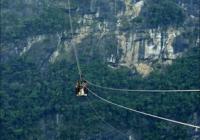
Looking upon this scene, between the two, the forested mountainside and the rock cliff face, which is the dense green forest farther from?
the rock cliff face

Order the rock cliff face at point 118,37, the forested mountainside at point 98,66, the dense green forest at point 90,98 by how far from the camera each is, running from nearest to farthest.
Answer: the dense green forest at point 90,98 → the forested mountainside at point 98,66 → the rock cliff face at point 118,37

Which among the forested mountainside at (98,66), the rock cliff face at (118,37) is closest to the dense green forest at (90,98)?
the forested mountainside at (98,66)

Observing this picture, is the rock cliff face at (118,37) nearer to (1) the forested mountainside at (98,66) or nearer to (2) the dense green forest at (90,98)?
(1) the forested mountainside at (98,66)

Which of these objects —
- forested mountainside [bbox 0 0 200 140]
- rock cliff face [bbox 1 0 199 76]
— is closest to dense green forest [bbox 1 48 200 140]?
forested mountainside [bbox 0 0 200 140]

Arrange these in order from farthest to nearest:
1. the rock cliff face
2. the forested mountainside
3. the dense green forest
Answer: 1. the rock cliff face
2. the forested mountainside
3. the dense green forest

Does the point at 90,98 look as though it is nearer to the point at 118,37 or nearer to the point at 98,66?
the point at 98,66

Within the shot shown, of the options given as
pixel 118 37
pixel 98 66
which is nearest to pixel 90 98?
pixel 98 66

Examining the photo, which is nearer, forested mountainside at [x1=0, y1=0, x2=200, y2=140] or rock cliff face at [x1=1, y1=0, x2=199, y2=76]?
forested mountainside at [x1=0, y1=0, x2=200, y2=140]

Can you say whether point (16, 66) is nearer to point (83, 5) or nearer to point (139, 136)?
point (83, 5)

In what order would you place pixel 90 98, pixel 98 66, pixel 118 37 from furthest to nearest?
pixel 118 37, pixel 98 66, pixel 90 98
